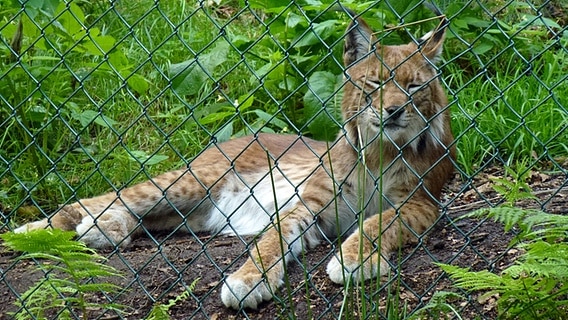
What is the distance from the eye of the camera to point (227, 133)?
5.46 metres

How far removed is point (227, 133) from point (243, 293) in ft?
5.97

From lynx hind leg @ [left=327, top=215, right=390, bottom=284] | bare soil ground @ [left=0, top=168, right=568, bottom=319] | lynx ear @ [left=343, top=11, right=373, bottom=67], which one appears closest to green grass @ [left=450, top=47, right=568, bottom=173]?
bare soil ground @ [left=0, top=168, right=568, bottom=319]

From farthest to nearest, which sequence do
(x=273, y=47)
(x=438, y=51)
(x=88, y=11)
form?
(x=88, y=11) → (x=273, y=47) → (x=438, y=51)

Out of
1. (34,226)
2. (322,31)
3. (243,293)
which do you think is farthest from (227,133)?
(243,293)

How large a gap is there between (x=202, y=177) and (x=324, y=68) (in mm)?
1067

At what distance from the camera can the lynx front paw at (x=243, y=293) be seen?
12.3 feet

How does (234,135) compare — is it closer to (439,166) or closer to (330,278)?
(439,166)

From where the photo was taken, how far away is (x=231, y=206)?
17.4ft

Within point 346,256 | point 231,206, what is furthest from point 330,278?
point 231,206

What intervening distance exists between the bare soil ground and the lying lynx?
82mm

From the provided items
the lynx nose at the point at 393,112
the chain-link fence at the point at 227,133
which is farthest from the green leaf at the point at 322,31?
the lynx nose at the point at 393,112

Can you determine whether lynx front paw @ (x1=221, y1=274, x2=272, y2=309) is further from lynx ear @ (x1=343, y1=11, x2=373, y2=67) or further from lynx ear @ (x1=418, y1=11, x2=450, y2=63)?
lynx ear @ (x1=418, y1=11, x2=450, y2=63)

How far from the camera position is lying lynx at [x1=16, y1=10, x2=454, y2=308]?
156 inches

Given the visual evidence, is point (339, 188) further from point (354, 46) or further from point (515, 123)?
point (515, 123)
